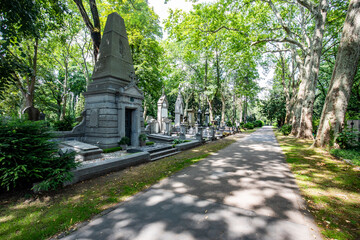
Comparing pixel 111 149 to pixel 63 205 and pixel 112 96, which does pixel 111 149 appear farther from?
pixel 63 205

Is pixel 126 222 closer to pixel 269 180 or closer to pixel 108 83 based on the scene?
pixel 269 180

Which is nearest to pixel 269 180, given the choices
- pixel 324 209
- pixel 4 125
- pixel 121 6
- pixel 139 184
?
pixel 324 209

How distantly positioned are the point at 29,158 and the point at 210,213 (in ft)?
13.3

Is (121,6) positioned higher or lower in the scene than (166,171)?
higher

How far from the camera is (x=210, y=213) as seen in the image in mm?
2857

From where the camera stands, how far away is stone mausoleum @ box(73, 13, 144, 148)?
8211 mm

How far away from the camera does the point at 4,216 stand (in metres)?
2.76

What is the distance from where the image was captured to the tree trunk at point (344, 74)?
7297mm

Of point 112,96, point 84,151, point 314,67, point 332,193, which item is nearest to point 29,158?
point 84,151

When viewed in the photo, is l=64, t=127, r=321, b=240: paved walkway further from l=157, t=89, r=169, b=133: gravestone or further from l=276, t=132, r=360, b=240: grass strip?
l=157, t=89, r=169, b=133: gravestone

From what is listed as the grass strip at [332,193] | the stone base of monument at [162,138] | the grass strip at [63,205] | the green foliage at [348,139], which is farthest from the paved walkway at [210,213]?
the stone base of monument at [162,138]

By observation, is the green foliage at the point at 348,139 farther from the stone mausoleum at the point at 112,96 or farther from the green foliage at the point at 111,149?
the green foliage at the point at 111,149

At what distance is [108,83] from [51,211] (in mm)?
6884

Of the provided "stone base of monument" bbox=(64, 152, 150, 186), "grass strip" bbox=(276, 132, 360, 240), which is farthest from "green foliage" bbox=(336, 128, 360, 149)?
"stone base of monument" bbox=(64, 152, 150, 186)
